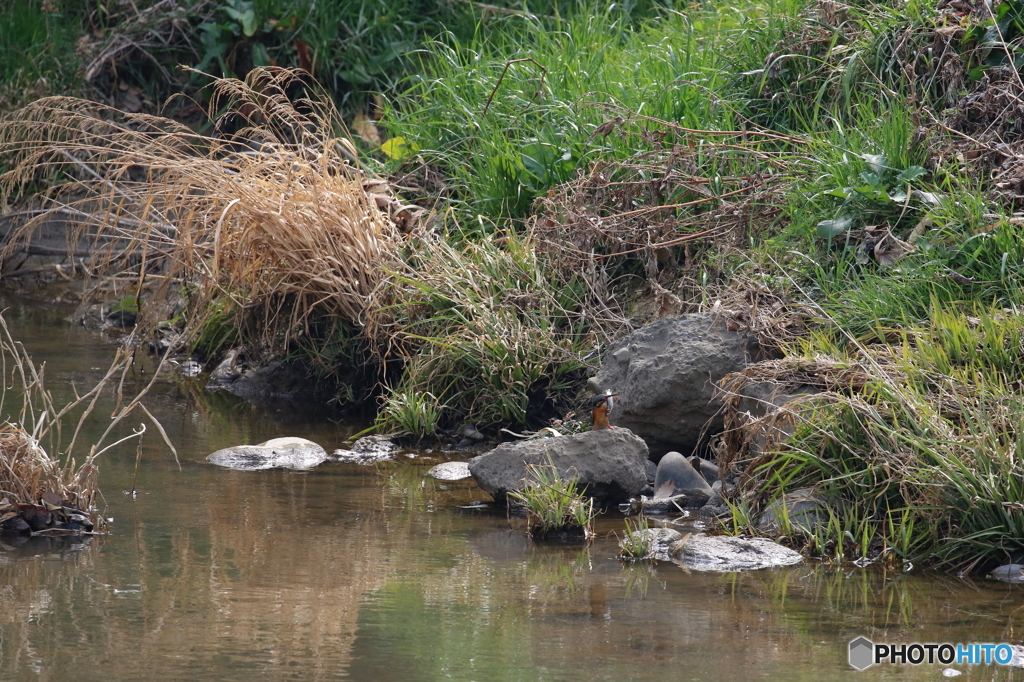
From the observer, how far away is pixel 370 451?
5.80 m

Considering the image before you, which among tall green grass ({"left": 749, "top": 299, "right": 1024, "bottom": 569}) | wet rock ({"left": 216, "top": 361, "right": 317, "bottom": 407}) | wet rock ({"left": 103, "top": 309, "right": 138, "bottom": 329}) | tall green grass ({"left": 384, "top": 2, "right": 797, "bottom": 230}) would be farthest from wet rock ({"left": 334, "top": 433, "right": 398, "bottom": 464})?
wet rock ({"left": 103, "top": 309, "right": 138, "bottom": 329})

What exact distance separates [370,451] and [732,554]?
2.18 metres

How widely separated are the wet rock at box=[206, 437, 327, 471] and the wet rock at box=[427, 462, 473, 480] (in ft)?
1.90

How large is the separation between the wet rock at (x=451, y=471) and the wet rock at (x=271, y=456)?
0.58m

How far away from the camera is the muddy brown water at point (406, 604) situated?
3.27 m

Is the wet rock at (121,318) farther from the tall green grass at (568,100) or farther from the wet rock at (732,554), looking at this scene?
the wet rock at (732,554)

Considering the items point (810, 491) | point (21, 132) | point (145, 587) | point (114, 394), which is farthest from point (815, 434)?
point (21, 132)

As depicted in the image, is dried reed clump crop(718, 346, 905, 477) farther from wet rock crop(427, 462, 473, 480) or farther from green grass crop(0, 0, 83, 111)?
green grass crop(0, 0, 83, 111)

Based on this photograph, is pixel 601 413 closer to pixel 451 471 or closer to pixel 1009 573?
pixel 451 471

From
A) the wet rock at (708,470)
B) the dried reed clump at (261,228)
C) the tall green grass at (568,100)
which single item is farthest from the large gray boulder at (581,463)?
the tall green grass at (568,100)

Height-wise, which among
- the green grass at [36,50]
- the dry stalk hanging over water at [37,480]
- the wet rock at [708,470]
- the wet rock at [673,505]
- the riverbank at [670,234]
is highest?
the green grass at [36,50]

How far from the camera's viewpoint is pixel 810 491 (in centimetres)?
447

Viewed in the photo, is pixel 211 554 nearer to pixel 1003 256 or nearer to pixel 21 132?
pixel 1003 256

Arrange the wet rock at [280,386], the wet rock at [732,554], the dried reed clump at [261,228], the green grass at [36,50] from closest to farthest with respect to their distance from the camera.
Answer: the wet rock at [732,554], the dried reed clump at [261,228], the wet rock at [280,386], the green grass at [36,50]
